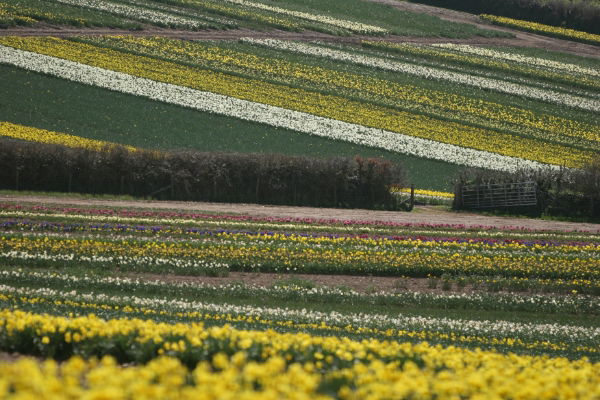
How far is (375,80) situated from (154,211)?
40774 mm

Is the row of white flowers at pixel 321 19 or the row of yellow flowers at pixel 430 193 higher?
the row of white flowers at pixel 321 19

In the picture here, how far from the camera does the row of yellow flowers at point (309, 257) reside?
26.7 meters

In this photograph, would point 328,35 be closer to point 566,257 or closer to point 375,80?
point 375,80

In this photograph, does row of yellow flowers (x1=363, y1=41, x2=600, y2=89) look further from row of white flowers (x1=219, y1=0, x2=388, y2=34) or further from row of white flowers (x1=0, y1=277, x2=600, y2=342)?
row of white flowers (x1=0, y1=277, x2=600, y2=342)

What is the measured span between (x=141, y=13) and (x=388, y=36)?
89.1ft

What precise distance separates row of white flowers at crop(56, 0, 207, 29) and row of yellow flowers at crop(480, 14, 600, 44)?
4224cm

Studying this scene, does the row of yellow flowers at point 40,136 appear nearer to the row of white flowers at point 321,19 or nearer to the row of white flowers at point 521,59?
the row of white flowers at point 321,19

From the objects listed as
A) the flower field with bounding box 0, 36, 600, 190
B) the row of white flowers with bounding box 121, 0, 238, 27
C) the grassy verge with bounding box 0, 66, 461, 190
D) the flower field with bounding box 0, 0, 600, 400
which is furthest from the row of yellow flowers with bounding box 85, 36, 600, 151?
the grassy verge with bounding box 0, 66, 461, 190

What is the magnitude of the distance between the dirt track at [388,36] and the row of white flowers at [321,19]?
2240 mm

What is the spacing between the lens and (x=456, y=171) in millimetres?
54656

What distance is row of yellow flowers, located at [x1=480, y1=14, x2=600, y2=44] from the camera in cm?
10394

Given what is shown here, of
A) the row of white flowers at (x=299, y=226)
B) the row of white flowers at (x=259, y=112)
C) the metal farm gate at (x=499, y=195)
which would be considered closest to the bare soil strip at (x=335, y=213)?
the metal farm gate at (x=499, y=195)

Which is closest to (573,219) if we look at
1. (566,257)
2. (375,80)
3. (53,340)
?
(566,257)

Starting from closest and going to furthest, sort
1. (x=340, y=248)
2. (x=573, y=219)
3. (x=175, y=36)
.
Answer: (x=340, y=248), (x=573, y=219), (x=175, y=36)
